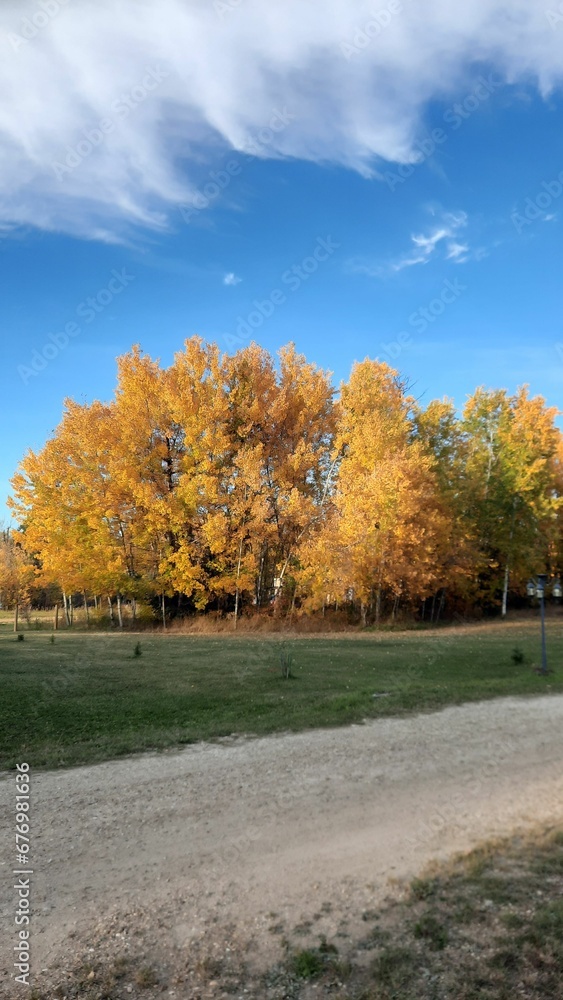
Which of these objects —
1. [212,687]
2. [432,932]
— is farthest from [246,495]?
[432,932]

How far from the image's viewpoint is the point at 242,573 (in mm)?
26781

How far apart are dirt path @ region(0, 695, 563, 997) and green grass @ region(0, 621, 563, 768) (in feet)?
2.96

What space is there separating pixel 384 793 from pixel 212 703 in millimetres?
4876


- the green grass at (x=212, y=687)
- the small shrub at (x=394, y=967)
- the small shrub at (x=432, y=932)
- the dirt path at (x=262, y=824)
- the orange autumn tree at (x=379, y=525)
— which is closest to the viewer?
the small shrub at (x=394, y=967)

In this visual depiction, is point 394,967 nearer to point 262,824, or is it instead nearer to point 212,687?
point 262,824

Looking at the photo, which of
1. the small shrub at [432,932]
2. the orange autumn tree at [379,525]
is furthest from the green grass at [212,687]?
the orange autumn tree at [379,525]

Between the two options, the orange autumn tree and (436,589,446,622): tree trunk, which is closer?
the orange autumn tree

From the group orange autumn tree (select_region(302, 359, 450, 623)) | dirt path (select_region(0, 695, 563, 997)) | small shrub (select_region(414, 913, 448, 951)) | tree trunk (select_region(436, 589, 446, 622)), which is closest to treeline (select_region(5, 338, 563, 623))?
orange autumn tree (select_region(302, 359, 450, 623))

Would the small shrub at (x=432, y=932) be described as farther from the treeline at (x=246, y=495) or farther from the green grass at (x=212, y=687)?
the treeline at (x=246, y=495)

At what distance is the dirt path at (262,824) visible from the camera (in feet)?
12.8

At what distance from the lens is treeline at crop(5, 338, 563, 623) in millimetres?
25938

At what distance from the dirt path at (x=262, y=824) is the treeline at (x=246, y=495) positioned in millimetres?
17857

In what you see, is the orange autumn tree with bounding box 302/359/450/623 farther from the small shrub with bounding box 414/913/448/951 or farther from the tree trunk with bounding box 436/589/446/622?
the small shrub with bounding box 414/913/448/951

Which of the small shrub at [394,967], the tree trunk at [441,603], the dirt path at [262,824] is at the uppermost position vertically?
the small shrub at [394,967]
